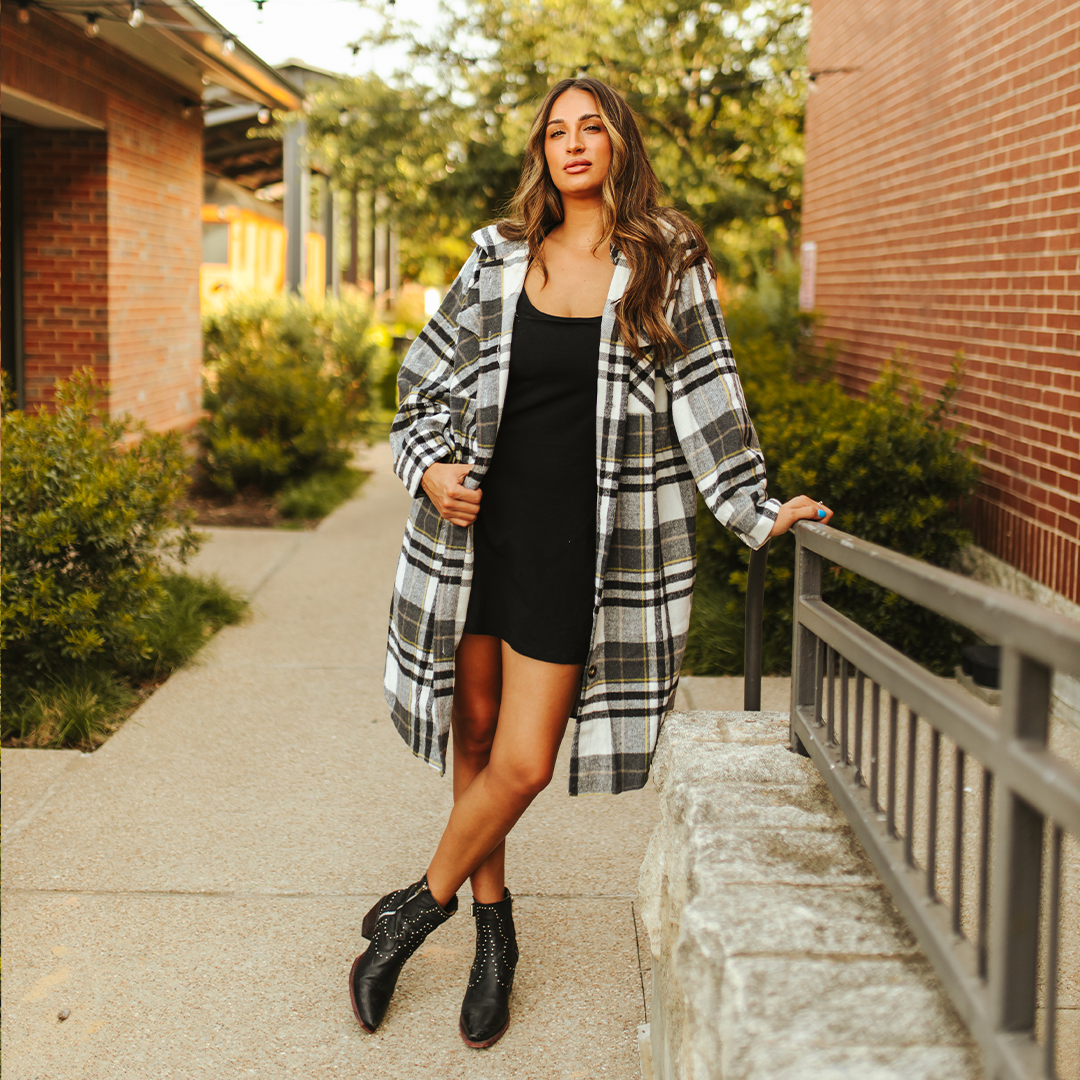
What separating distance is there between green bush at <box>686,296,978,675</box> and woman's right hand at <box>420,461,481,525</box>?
9.25 feet

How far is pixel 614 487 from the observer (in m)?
2.45

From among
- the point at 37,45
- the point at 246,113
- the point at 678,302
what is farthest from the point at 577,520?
the point at 246,113

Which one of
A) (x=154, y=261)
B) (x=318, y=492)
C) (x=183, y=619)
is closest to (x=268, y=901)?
(x=183, y=619)

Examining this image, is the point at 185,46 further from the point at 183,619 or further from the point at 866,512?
the point at 866,512

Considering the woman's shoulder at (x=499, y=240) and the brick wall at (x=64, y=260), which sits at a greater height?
the brick wall at (x=64, y=260)

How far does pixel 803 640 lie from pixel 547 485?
62cm

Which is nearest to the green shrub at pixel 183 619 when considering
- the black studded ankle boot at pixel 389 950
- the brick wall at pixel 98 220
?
the black studded ankle boot at pixel 389 950

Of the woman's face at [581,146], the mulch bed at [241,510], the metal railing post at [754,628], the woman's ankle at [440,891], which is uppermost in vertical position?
the woman's face at [581,146]

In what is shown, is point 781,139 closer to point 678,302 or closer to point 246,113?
point 246,113

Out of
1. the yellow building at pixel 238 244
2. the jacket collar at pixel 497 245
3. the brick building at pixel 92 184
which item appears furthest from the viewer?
the yellow building at pixel 238 244

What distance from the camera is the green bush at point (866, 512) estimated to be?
516 centimetres

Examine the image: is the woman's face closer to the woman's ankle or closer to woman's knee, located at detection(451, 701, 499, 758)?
woman's knee, located at detection(451, 701, 499, 758)

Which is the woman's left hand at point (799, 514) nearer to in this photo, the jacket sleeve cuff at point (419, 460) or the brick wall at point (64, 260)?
the jacket sleeve cuff at point (419, 460)

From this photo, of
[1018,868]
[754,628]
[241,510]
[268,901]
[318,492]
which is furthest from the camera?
[318,492]
